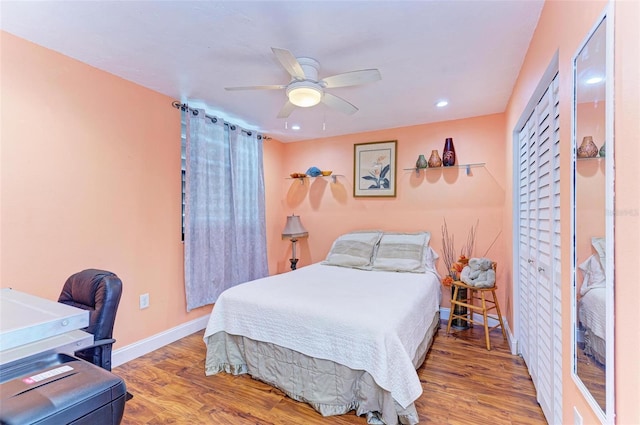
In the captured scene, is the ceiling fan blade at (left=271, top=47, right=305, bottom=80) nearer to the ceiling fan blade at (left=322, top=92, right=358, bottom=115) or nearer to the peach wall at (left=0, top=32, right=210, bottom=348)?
the ceiling fan blade at (left=322, top=92, right=358, bottom=115)

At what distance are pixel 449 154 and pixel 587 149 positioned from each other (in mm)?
2456

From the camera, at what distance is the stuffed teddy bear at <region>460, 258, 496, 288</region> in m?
2.79

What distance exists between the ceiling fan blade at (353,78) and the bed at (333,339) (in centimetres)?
148

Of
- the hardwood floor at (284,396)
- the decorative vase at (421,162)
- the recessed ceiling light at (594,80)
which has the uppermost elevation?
the decorative vase at (421,162)

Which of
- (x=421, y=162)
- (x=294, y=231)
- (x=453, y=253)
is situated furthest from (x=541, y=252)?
(x=294, y=231)

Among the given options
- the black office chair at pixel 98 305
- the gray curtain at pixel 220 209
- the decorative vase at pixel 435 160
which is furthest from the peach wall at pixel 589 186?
the gray curtain at pixel 220 209

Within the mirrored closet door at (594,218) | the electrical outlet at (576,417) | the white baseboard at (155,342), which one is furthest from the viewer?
the white baseboard at (155,342)

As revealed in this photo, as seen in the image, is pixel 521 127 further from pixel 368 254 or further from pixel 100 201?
pixel 100 201

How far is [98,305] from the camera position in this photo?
4.94 feet

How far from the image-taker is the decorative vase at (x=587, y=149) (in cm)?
97

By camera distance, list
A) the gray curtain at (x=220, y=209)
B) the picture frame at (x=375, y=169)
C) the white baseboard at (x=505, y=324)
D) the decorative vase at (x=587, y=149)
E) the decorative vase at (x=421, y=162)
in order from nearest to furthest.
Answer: the decorative vase at (x=587, y=149), the white baseboard at (x=505, y=324), the gray curtain at (x=220, y=209), the decorative vase at (x=421, y=162), the picture frame at (x=375, y=169)

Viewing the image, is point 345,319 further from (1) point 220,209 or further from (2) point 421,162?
(2) point 421,162

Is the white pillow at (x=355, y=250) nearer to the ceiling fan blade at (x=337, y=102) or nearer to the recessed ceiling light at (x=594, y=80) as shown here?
the ceiling fan blade at (x=337, y=102)

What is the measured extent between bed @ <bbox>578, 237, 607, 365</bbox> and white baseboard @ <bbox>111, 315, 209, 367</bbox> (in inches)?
119
